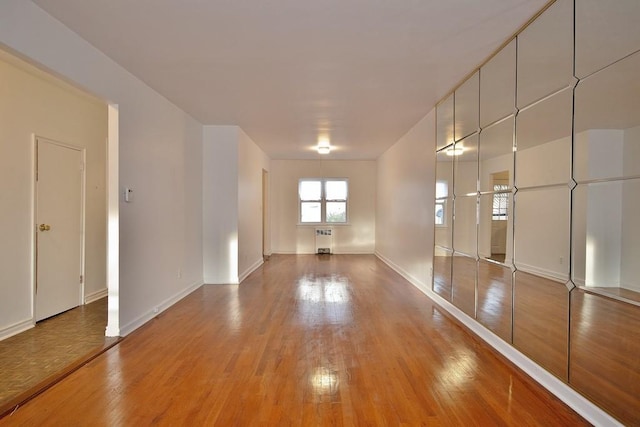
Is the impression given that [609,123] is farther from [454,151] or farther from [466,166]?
[454,151]

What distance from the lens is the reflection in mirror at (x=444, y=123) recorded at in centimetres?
412

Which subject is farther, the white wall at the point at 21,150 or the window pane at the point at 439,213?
the window pane at the point at 439,213

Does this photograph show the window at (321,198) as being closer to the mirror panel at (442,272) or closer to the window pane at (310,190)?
the window pane at (310,190)

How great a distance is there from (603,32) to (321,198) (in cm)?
781

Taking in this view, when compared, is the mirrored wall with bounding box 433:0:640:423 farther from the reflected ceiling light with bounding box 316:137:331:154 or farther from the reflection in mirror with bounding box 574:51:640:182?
the reflected ceiling light with bounding box 316:137:331:154

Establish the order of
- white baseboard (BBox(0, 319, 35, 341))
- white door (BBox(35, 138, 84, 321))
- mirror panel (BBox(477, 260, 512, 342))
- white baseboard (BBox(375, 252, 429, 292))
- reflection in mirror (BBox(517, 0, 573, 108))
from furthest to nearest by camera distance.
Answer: white baseboard (BBox(375, 252, 429, 292)), white door (BBox(35, 138, 84, 321)), white baseboard (BBox(0, 319, 35, 341)), mirror panel (BBox(477, 260, 512, 342)), reflection in mirror (BBox(517, 0, 573, 108))

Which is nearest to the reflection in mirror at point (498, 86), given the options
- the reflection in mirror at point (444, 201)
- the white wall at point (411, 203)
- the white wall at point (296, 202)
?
the reflection in mirror at point (444, 201)

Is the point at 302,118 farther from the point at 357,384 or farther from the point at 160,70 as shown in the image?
the point at 357,384

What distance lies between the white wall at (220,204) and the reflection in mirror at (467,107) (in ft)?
10.8

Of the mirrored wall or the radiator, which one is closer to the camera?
the mirrored wall

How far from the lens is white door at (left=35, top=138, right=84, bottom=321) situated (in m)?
3.65

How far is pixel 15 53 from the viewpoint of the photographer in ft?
7.16

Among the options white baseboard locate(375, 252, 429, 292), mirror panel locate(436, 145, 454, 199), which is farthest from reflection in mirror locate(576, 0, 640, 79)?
white baseboard locate(375, 252, 429, 292)

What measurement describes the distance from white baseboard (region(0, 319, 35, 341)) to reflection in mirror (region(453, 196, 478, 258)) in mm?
4423
